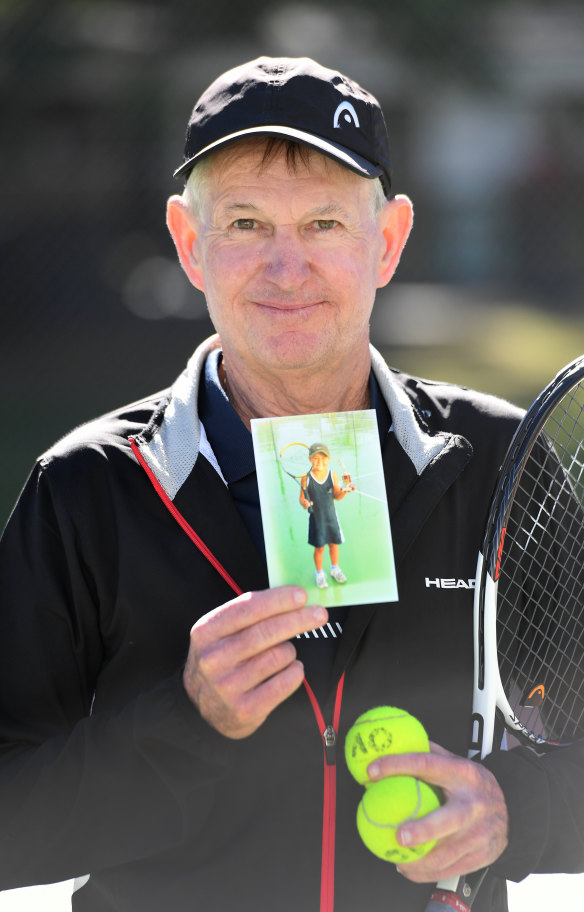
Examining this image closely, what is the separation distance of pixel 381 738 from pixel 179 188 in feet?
21.5

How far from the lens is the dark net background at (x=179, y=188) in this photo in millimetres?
7117

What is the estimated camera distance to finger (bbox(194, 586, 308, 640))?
4.18 ft

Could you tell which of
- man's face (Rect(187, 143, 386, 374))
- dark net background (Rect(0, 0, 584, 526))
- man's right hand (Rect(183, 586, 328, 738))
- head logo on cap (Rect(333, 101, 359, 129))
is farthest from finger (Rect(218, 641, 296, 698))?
dark net background (Rect(0, 0, 584, 526))

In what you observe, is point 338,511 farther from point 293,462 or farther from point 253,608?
point 253,608

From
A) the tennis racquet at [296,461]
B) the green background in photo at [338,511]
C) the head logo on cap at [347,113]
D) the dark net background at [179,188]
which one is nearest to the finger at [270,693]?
the green background in photo at [338,511]

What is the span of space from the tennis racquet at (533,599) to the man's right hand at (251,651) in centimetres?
33

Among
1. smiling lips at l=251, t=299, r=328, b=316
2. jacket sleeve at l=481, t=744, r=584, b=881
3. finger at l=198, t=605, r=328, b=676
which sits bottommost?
jacket sleeve at l=481, t=744, r=584, b=881

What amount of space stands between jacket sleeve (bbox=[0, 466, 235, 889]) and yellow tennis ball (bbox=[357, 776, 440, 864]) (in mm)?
200

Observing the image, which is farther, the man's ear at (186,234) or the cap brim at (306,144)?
the man's ear at (186,234)

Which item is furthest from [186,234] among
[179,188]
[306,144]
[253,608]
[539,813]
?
[179,188]

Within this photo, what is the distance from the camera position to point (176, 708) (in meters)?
1.35

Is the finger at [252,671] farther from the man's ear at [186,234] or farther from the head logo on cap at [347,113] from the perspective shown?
the head logo on cap at [347,113]

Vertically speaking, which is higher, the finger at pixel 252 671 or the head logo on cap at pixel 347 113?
the head logo on cap at pixel 347 113

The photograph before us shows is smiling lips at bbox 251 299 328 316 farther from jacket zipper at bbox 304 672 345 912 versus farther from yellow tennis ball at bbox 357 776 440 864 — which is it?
yellow tennis ball at bbox 357 776 440 864
